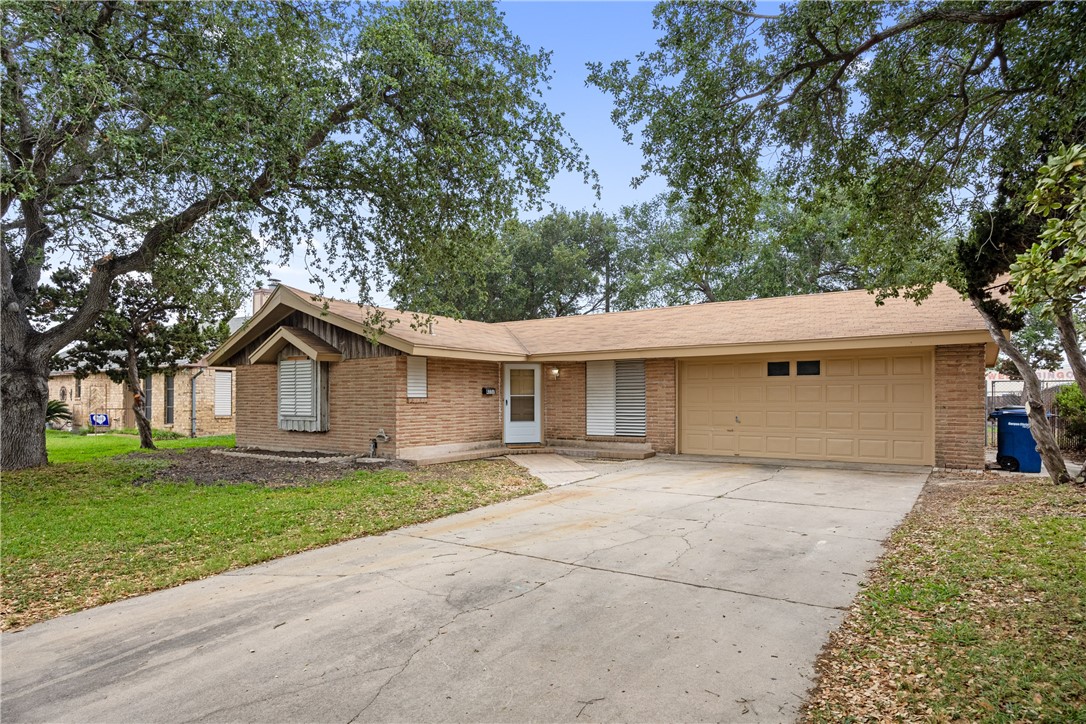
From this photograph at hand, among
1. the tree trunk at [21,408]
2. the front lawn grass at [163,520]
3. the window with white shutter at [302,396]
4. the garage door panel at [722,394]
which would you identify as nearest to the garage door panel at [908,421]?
the garage door panel at [722,394]

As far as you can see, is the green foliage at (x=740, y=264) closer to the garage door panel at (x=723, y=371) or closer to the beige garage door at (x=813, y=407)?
the garage door panel at (x=723, y=371)

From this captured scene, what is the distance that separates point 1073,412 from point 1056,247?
1445 cm

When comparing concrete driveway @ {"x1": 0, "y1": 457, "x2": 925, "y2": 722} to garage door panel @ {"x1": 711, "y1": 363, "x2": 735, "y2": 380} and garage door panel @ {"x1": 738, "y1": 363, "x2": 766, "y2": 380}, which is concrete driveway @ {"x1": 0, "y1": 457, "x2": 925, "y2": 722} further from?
garage door panel @ {"x1": 711, "y1": 363, "x2": 735, "y2": 380}

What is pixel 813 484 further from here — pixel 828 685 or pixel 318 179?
pixel 318 179

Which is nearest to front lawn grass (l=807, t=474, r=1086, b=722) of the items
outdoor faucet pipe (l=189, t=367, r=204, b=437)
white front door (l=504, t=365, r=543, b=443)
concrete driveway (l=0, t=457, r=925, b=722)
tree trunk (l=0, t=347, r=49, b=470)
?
concrete driveway (l=0, t=457, r=925, b=722)

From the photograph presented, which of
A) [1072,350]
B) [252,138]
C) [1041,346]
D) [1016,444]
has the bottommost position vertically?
[1016,444]

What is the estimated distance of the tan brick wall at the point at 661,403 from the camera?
42.9 feet

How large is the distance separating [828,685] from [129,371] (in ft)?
55.7

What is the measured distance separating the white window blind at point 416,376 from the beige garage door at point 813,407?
229 inches

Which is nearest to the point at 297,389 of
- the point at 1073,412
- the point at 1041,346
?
the point at 1073,412

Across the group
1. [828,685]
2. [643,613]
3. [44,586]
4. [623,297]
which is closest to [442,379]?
[44,586]

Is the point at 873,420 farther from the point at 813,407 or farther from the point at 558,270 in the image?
the point at 558,270

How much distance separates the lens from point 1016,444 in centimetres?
1055

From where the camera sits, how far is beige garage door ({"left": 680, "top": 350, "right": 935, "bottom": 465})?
10734mm
